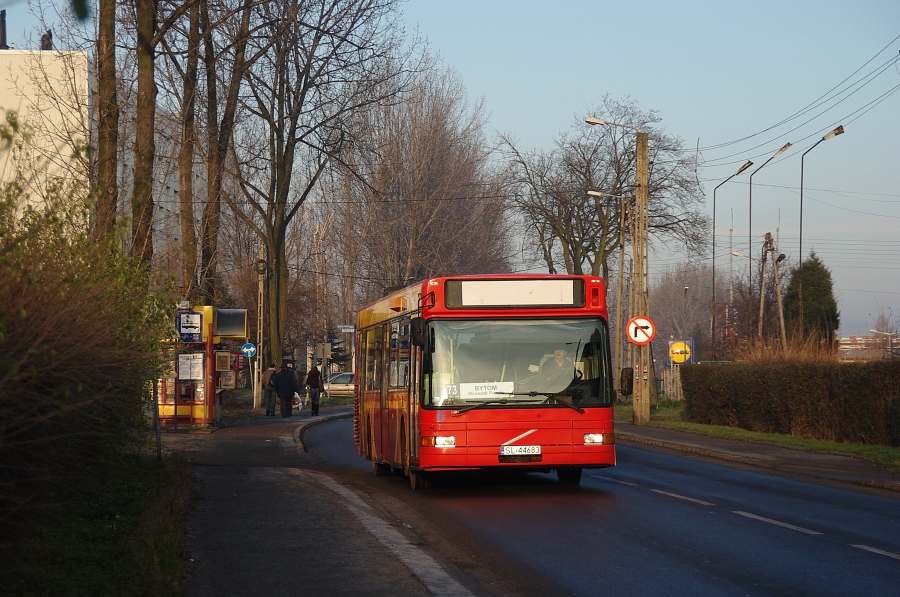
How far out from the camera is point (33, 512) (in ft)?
20.2

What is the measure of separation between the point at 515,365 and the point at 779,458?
8683mm

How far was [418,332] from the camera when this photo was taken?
48.1ft

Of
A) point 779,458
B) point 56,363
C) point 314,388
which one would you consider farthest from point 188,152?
A: point 56,363

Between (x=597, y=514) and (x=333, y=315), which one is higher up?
(x=333, y=315)

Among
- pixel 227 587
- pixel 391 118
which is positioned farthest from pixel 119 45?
pixel 391 118

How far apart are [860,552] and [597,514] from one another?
334 cm

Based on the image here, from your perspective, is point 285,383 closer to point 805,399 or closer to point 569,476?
point 805,399

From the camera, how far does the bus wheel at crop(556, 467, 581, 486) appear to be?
1585 cm

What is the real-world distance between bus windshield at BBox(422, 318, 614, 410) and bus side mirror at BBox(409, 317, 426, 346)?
131 millimetres

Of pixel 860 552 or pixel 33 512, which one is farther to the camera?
pixel 860 552

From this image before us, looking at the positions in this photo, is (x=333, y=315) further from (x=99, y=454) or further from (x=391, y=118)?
(x=99, y=454)

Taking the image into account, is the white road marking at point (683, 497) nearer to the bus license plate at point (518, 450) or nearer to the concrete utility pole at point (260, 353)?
the bus license plate at point (518, 450)

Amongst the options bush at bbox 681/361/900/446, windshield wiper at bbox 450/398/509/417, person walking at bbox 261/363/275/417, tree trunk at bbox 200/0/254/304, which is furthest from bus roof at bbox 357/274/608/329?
person walking at bbox 261/363/275/417

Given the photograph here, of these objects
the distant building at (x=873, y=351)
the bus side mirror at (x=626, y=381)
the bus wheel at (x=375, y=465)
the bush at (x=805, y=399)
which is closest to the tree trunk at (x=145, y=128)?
the bus wheel at (x=375, y=465)
